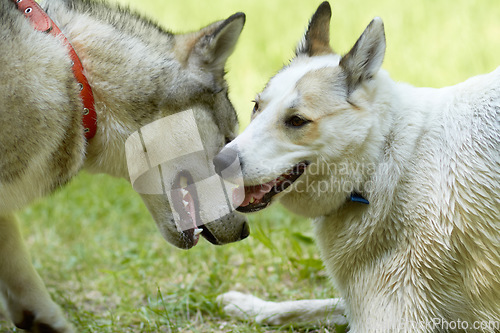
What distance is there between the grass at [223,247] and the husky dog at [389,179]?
0.66 meters

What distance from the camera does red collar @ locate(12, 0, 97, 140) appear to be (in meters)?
2.90

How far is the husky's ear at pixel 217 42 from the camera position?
10.3 feet

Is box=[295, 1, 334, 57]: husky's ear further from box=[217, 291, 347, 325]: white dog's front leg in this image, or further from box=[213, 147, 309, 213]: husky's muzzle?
box=[217, 291, 347, 325]: white dog's front leg

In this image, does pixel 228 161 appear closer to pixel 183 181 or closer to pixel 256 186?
pixel 256 186

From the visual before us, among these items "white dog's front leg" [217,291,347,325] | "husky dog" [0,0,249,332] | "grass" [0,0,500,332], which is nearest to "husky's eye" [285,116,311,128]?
"husky dog" [0,0,249,332]

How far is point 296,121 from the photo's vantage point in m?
2.59

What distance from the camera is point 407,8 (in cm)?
752

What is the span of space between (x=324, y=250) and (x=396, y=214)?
0.44 metres

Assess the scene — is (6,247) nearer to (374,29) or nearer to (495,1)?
(374,29)

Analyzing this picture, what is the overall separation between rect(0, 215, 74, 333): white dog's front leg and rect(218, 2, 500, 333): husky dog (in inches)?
53.8

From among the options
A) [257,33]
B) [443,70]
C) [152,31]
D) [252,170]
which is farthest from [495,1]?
[252,170]

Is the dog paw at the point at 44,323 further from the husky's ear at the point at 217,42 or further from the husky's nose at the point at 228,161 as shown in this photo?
the husky's ear at the point at 217,42

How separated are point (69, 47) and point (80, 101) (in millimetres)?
289

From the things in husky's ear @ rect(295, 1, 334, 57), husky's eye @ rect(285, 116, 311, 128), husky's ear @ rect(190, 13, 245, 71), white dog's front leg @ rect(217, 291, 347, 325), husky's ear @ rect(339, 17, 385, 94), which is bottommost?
white dog's front leg @ rect(217, 291, 347, 325)
